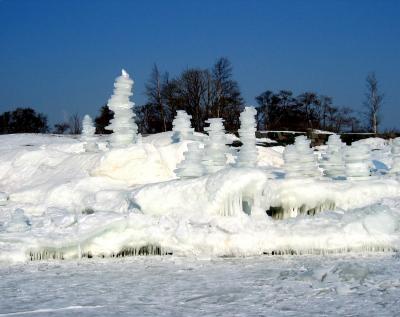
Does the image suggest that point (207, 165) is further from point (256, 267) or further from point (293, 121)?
point (293, 121)

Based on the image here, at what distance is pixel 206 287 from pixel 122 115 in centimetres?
1308

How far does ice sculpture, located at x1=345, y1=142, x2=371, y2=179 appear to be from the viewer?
1552 cm

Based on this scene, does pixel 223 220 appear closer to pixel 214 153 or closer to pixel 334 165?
pixel 334 165

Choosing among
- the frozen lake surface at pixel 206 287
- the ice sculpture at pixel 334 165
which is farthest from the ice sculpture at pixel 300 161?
the frozen lake surface at pixel 206 287

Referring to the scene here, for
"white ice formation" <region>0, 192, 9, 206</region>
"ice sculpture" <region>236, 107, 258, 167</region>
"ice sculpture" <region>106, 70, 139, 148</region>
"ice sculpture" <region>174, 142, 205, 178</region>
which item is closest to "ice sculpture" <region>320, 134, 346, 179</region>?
"ice sculpture" <region>236, 107, 258, 167</region>

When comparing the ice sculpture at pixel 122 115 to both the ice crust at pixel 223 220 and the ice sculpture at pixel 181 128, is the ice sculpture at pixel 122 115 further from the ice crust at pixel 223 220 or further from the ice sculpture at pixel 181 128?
the ice crust at pixel 223 220

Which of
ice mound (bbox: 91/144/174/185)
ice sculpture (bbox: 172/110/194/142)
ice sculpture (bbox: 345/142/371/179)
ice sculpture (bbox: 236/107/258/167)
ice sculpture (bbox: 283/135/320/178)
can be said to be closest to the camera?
ice sculpture (bbox: 345/142/371/179)

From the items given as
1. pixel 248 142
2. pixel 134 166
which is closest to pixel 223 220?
pixel 134 166

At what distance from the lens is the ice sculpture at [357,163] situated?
1552 centimetres

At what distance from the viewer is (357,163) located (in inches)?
615

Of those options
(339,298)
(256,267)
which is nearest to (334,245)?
(256,267)

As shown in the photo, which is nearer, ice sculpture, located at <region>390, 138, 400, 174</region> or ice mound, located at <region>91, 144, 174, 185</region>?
ice sculpture, located at <region>390, 138, 400, 174</region>

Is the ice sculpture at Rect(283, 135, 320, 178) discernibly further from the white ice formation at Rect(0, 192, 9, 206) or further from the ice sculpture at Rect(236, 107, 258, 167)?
the white ice formation at Rect(0, 192, 9, 206)

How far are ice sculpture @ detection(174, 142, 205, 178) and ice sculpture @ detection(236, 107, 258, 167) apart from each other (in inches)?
113
